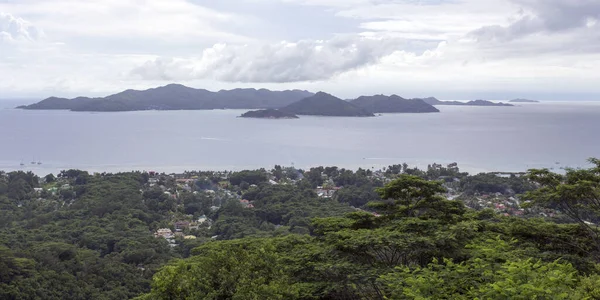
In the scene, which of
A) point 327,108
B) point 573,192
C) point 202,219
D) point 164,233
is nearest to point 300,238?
point 573,192

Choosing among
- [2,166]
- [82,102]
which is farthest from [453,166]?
[82,102]

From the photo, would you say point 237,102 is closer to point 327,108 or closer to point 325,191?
point 327,108

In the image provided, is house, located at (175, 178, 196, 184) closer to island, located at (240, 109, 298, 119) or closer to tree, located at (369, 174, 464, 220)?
tree, located at (369, 174, 464, 220)

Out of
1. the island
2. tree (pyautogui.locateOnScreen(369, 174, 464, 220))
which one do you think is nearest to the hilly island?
the island

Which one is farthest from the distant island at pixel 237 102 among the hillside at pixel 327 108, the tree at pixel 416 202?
the tree at pixel 416 202

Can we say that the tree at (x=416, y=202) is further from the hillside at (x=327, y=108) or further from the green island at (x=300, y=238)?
the hillside at (x=327, y=108)

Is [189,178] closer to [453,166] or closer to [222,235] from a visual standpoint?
[222,235]
